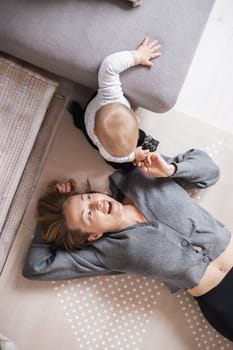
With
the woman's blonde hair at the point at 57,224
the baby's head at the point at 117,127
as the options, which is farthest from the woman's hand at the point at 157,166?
the woman's blonde hair at the point at 57,224

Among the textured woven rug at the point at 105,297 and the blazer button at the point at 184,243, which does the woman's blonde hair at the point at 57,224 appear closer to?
the textured woven rug at the point at 105,297

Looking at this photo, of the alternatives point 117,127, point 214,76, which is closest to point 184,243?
point 117,127

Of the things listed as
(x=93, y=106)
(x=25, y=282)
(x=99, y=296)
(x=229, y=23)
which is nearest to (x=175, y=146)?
(x=93, y=106)

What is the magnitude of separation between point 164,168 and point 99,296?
1.70 feet

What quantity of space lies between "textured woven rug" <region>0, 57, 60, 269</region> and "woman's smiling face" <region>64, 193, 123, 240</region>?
257 mm

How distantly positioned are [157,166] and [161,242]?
24 centimetres

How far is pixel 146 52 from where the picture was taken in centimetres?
130

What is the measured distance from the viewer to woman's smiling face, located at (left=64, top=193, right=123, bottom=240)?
4.62 feet

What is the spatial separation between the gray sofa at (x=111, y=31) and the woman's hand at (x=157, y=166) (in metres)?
0.20

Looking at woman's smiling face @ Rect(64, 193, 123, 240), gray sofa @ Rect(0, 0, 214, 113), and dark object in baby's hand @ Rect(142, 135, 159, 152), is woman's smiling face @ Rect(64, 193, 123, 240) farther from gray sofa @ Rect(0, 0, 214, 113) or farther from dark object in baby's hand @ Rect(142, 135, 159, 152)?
gray sofa @ Rect(0, 0, 214, 113)

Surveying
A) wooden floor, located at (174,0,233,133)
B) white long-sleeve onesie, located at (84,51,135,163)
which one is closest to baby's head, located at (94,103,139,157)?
white long-sleeve onesie, located at (84,51,135,163)

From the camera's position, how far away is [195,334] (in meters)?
1.63

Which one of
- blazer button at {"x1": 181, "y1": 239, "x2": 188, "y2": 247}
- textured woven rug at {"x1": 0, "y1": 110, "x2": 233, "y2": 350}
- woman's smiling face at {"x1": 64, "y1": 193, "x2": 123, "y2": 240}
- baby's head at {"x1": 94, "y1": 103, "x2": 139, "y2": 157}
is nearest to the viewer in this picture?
baby's head at {"x1": 94, "y1": 103, "x2": 139, "y2": 157}

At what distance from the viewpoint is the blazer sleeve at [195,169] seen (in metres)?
1.50
